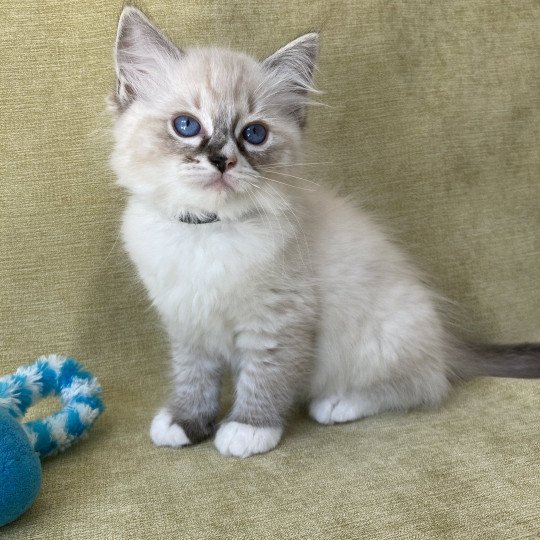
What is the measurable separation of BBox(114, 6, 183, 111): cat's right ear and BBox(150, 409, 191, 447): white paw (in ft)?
2.43

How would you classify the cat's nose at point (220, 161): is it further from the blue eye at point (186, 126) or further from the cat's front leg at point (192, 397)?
the cat's front leg at point (192, 397)

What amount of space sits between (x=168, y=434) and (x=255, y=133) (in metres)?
0.71

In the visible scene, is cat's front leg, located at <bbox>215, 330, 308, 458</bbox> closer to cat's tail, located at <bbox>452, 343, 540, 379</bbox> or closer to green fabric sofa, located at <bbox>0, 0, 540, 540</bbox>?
green fabric sofa, located at <bbox>0, 0, 540, 540</bbox>

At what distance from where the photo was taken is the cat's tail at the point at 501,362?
5.87 ft

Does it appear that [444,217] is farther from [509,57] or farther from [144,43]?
[144,43]

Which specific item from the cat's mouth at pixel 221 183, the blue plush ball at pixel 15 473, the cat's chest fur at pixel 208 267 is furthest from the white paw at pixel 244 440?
the cat's mouth at pixel 221 183

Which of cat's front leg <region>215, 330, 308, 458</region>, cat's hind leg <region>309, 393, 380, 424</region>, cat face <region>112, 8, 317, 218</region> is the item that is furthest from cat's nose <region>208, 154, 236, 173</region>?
cat's hind leg <region>309, 393, 380, 424</region>

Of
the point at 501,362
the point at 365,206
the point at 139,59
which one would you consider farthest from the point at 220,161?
the point at 501,362

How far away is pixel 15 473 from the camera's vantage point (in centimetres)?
110

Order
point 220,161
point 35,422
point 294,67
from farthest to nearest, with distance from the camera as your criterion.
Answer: point 294,67, point 35,422, point 220,161

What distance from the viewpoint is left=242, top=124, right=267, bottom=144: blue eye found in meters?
1.42

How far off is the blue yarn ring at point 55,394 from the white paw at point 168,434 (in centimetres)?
14

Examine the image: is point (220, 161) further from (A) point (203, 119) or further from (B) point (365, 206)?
(B) point (365, 206)

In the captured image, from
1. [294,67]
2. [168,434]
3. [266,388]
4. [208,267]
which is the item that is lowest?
[168,434]
